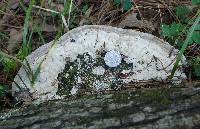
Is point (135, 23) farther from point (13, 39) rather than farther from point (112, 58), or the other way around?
point (13, 39)

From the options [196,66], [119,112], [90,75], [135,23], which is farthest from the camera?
[135,23]

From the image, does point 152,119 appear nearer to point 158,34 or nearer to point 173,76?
point 173,76

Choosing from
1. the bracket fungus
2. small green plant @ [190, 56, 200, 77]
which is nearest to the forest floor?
small green plant @ [190, 56, 200, 77]

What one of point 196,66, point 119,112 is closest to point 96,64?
point 119,112

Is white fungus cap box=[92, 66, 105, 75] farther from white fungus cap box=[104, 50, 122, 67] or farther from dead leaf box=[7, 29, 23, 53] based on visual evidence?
dead leaf box=[7, 29, 23, 53]

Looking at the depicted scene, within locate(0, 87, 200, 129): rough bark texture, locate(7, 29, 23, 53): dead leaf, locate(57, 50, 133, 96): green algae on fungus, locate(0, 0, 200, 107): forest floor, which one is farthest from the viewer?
locate(7, 29, 23, 53): dead leaf

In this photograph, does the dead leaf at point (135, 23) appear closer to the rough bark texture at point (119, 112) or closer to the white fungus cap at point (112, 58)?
the white fungus cap at point (112, 58)

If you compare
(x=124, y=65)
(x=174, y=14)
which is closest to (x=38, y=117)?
(x=124, y=65)
